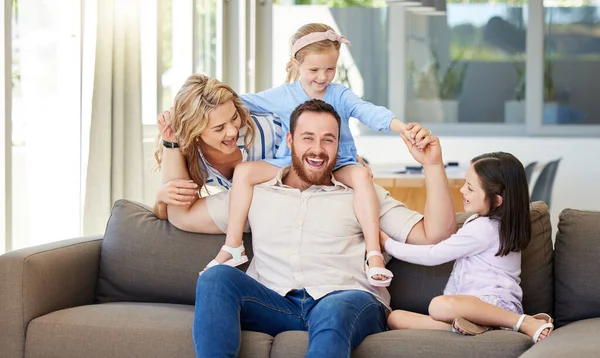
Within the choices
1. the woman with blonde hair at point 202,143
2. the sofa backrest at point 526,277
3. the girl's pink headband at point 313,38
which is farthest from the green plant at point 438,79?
the sofa backrest at point 526,277

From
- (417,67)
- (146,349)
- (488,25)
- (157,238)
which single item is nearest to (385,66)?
(417,67)

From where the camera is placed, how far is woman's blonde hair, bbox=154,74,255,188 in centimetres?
299

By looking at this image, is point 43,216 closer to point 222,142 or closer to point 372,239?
point 222,142

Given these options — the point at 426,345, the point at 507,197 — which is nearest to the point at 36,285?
the point at 426,345

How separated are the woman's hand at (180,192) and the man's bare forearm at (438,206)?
791 mm

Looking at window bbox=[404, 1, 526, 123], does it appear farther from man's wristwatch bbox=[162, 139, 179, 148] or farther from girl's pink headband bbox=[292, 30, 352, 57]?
man's wristwatch bbox=[162, 139, 179, 148]

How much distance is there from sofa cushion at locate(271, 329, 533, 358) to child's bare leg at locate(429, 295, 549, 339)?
2.5 inches

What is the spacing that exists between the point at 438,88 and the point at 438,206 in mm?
5243

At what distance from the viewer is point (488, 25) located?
25.7 feet

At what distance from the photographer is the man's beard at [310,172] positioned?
291 centimetres

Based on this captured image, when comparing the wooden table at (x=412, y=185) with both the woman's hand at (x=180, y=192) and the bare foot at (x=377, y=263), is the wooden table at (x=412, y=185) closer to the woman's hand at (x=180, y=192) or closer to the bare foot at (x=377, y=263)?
the woman's hand at (x=180, y=192)

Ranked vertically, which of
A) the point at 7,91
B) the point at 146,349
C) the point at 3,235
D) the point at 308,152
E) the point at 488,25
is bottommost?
the point at 146,349

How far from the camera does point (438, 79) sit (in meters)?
7.94

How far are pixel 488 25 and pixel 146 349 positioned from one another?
5846mm
